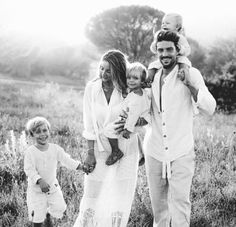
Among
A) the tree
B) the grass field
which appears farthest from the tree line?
the grass field

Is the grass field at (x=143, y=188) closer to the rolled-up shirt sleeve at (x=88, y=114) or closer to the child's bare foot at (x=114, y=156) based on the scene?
the child's bare foot at (x=114, y=156)

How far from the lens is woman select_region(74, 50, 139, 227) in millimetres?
3379

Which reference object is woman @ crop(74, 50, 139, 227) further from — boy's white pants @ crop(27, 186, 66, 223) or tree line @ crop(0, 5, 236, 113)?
tree line @ crop(0, 5, 236, 113)

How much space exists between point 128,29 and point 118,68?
79.1ft

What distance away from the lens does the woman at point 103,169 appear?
3.38 metres

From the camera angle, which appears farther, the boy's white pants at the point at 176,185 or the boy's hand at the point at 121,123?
the boy's hand at the point at 121,123

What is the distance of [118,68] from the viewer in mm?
3297

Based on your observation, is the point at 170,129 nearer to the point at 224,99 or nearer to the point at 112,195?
the point at 112,195

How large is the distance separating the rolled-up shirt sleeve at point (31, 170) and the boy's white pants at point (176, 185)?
103 cm

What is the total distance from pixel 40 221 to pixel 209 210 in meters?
2.02

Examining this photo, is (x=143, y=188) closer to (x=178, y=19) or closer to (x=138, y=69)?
(x=138, y=69)

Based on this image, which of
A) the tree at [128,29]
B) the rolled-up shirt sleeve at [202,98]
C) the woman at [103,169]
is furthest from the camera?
the tree at [128,29]

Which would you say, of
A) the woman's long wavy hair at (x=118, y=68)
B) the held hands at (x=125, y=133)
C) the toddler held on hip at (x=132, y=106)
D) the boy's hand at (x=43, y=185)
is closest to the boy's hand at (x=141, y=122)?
the toddler held on hip at (x=132, y=106)

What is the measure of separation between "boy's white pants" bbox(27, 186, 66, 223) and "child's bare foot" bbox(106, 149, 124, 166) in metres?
0.60
